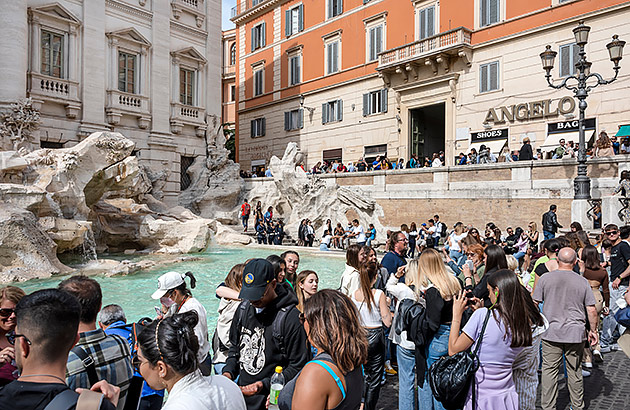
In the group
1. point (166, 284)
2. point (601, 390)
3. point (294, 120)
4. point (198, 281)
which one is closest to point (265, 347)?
point (166, 284)

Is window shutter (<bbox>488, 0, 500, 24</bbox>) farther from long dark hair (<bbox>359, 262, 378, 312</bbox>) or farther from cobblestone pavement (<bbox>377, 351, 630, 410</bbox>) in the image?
long dark hair (<bbox>359, 262, 378, 312</bbox>)

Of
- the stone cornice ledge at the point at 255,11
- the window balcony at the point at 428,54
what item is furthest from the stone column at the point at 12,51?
the stone cornice ledge at the point at 255,11

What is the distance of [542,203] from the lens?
16.2m

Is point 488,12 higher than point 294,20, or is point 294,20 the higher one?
point 294,20

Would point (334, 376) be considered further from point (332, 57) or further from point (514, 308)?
point (332, 57)

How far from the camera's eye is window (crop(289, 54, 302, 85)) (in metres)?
31.2

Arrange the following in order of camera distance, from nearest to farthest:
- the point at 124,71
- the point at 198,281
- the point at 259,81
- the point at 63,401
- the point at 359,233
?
the point at 63,401 → the point at 198,281 → the point at 359,233 → the point at 124,71 → the point at 259,81

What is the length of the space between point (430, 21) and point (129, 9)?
15.0m

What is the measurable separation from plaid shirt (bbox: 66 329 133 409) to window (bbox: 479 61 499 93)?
72.8ft

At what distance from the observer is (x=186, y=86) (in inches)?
1023

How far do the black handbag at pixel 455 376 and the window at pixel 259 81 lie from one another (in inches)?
1291

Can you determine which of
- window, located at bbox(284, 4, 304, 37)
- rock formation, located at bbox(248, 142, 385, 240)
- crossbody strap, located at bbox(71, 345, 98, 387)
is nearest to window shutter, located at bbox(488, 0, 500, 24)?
rock formation, located at bbox(248, 142, 385, 240)

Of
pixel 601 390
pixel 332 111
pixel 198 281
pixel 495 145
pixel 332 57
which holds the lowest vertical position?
pixel 601 390

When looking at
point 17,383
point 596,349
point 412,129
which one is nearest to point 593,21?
point 412,129
